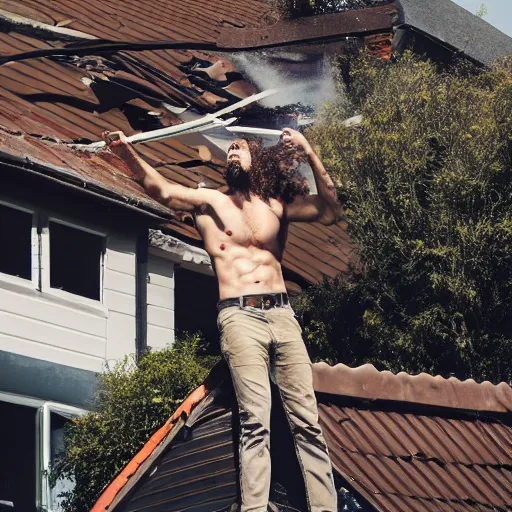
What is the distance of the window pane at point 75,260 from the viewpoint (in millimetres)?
13039

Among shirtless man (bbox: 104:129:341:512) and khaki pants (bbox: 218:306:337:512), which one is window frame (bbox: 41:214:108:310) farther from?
khaki pants (bbox: 218:306:337:512)

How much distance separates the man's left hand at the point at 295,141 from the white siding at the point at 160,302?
3506 mm

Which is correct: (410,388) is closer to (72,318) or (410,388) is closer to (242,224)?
(242,224)

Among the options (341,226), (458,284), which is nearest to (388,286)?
(458,284)

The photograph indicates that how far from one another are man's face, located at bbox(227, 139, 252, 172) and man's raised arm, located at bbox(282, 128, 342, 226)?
311mm

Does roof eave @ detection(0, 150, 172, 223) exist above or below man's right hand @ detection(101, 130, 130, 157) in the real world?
above

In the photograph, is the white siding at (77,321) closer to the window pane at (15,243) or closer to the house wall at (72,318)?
the house wall at (72,318)

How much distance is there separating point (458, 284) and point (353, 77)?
165 inches

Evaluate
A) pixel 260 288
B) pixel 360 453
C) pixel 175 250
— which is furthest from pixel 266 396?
pixel 175 250

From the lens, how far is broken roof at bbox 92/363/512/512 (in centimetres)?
1009

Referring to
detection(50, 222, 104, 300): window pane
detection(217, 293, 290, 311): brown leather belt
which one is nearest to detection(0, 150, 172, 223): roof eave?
detection(50, 222, 104, 300): window pane

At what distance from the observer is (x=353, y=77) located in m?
16.9

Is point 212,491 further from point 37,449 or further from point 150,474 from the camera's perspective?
point 37,449

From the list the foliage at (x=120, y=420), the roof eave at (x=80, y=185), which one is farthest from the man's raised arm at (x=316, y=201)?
the roof eave at (x=80, y=185)
